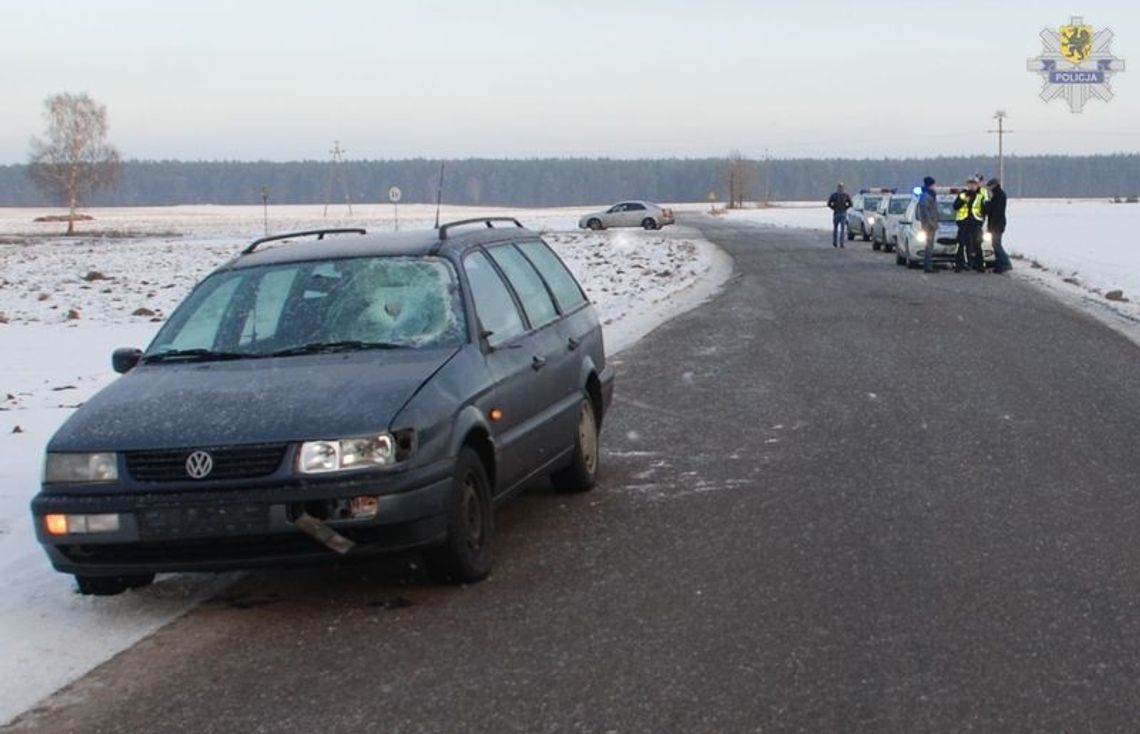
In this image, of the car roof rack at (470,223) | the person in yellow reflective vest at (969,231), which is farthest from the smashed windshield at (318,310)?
the person in yellow reflective vest at (969,231)

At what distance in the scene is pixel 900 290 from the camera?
21844 mm

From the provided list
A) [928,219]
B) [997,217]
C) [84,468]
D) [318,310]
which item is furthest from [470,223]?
[928,219]

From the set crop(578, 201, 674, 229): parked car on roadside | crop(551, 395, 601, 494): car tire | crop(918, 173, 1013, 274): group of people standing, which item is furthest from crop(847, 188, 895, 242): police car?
crop(551, 395, 601, 494): car tire

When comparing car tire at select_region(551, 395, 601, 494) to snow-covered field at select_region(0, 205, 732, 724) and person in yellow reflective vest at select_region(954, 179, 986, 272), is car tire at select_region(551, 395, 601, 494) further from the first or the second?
person in yellow reflective vest at select_region(954, 179, 986, 272)

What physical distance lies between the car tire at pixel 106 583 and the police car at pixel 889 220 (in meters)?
27.6

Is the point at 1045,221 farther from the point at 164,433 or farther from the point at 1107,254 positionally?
the point at 164,433

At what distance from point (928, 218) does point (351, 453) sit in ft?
75.9

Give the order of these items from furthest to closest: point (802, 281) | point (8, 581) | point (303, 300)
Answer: point (802, 281), point (303, 300), point (8, 581)

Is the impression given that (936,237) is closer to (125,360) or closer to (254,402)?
(125,360)

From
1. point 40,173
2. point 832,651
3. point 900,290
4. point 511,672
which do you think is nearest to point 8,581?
point 511,672

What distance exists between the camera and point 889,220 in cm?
3359

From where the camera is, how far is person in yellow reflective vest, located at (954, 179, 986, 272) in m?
25.9

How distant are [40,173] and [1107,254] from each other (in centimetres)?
10095

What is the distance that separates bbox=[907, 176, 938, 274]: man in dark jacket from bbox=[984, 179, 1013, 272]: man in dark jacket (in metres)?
1.03
